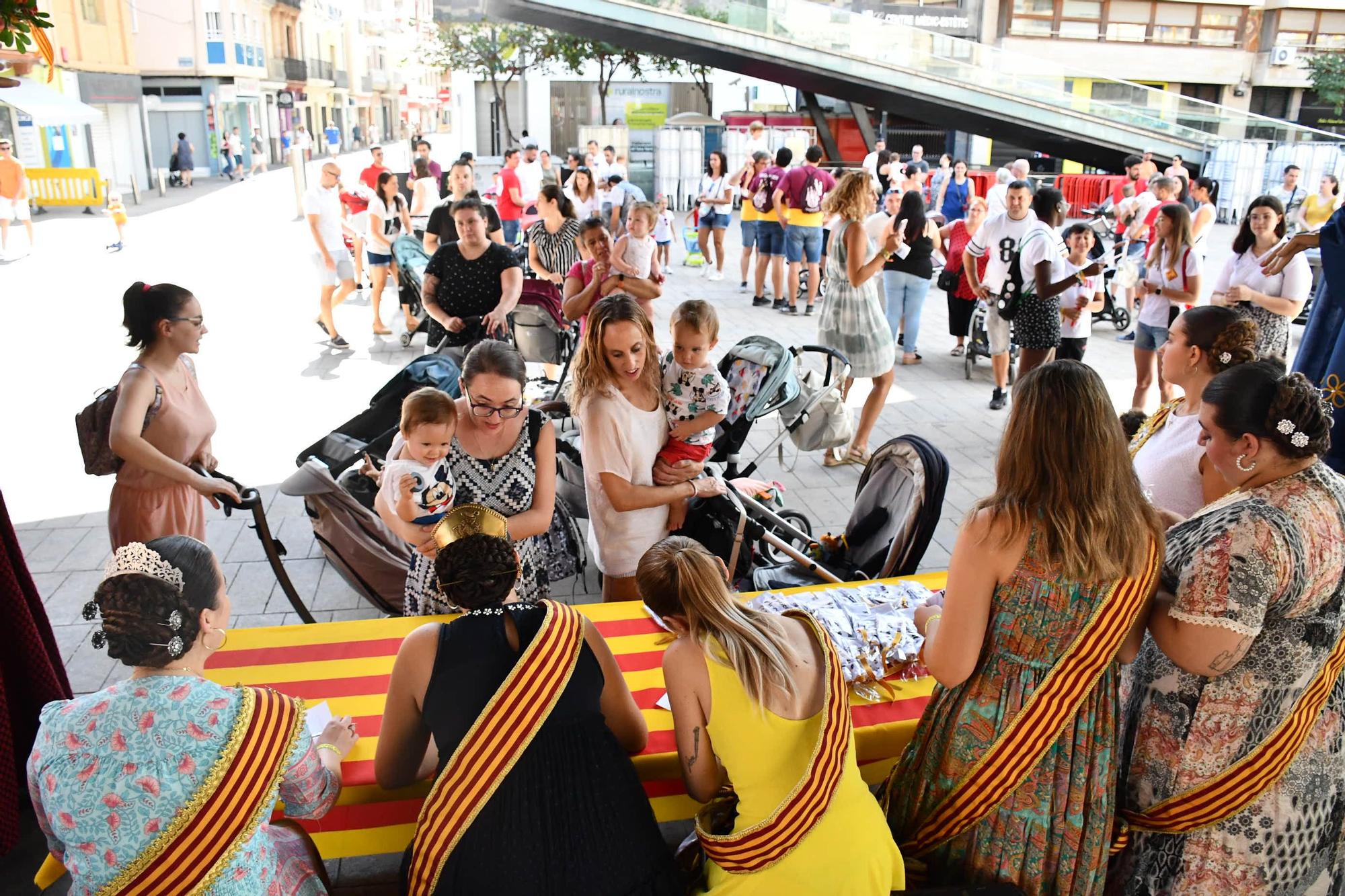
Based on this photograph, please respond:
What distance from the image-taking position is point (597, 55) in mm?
29453

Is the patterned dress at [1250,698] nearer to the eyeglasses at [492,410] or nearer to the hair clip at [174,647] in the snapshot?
the eyeglasses at [492,410]

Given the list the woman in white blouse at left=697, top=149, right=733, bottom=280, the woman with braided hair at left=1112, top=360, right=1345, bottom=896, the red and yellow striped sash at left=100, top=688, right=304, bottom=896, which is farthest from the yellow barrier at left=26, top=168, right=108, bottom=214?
the woman with braided hair at left=1112, top=360, right=1345, bottom=896

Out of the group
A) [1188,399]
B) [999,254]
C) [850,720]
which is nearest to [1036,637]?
[850,720]

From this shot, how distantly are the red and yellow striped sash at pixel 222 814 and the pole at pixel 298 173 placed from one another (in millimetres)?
19585

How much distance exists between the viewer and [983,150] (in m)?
29.8

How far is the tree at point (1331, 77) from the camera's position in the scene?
3378 centimetres

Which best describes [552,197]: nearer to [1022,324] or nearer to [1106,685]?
[1022,324]

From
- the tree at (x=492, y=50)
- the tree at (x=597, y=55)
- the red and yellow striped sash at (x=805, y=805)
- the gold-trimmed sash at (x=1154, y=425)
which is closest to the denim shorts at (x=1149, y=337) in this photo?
the gold-trimmed sash at (x=1154, y=425)

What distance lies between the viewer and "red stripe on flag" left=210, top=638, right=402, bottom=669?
2.75 metres

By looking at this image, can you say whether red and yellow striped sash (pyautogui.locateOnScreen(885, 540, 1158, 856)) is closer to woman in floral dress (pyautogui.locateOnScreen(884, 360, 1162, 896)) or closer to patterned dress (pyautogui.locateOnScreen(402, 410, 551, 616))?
woman in floral dress (pyautogui.locateOnScreen(884, 360, 1162, 896))

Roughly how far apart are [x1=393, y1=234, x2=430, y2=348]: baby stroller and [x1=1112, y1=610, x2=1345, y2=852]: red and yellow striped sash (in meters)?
6.93

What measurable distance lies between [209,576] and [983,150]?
31187 millimetres

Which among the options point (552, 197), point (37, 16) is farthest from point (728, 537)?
point (552, 197)

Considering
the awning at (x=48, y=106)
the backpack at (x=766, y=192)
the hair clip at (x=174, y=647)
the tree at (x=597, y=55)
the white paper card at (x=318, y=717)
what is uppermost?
the tree at (x=597, y=55)
